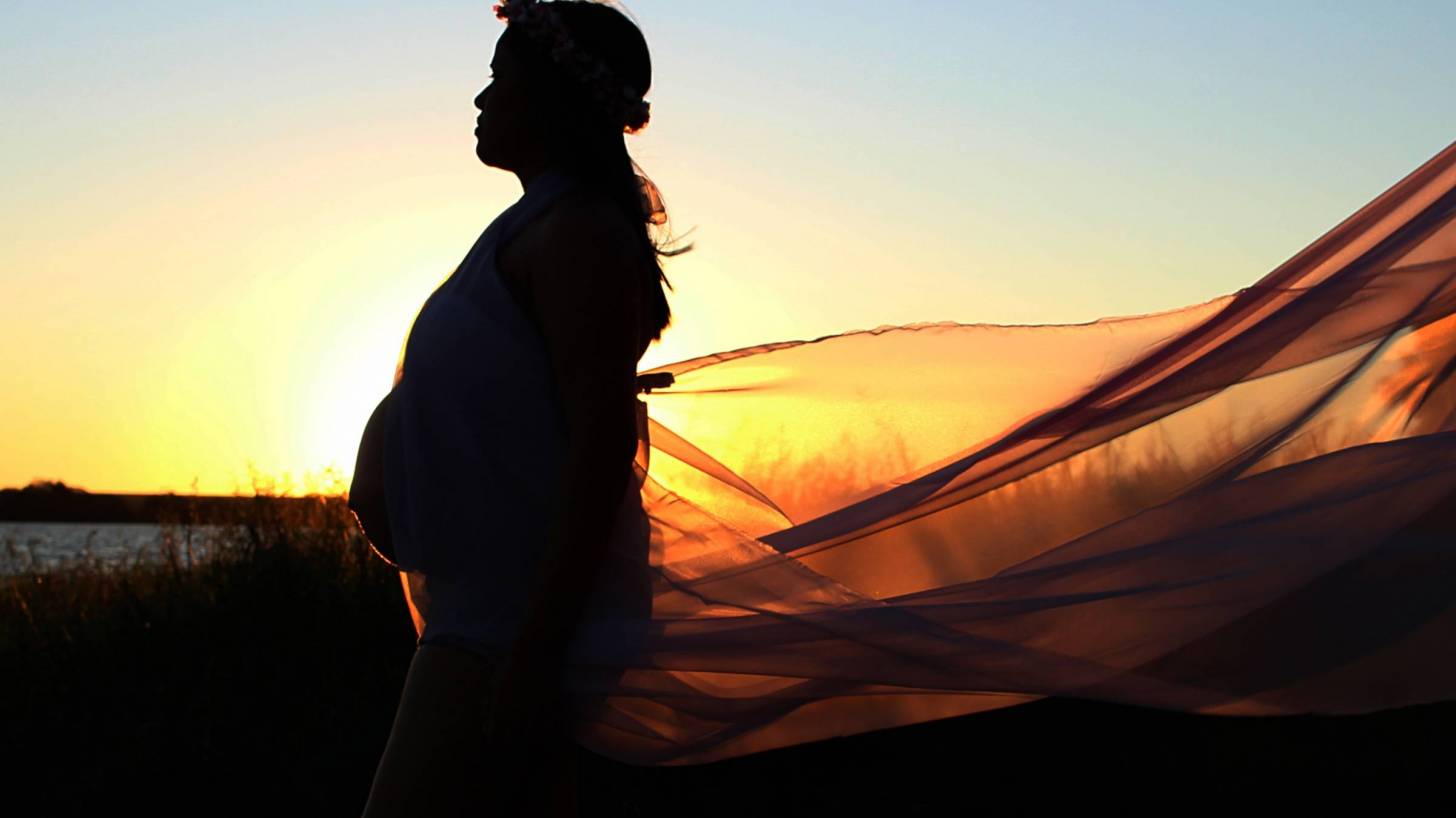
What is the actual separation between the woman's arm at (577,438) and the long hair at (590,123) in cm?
17

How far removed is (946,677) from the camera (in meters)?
2.41

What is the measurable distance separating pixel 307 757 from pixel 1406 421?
17.8ft

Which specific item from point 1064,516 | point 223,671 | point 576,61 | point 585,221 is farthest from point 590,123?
point 223,671

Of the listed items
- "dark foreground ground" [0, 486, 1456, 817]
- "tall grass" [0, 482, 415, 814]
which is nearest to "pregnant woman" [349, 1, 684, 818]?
"dark foreground ground" [0, 486, 1456, 817]

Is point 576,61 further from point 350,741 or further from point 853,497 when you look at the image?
Result: point 350,741

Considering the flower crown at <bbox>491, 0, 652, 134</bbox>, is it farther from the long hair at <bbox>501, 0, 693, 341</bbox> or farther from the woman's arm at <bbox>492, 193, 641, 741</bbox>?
the woman's arm at <bbox>492, 193, 641, 741</bbox>

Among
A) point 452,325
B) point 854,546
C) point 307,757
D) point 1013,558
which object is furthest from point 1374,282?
point 307,757

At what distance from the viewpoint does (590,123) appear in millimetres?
2416

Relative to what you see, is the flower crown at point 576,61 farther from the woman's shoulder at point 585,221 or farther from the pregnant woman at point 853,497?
the woman's shoulder at point 585,221

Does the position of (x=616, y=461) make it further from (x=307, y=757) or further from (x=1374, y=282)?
(x=307, y=757)

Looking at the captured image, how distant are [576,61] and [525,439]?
0.63m

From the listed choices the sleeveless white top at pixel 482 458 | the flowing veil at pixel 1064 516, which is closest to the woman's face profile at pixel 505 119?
the sleeveless white top at pixel 482 458

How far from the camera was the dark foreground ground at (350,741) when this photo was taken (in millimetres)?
5770

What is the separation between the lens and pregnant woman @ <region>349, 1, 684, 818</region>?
7.13 feet
